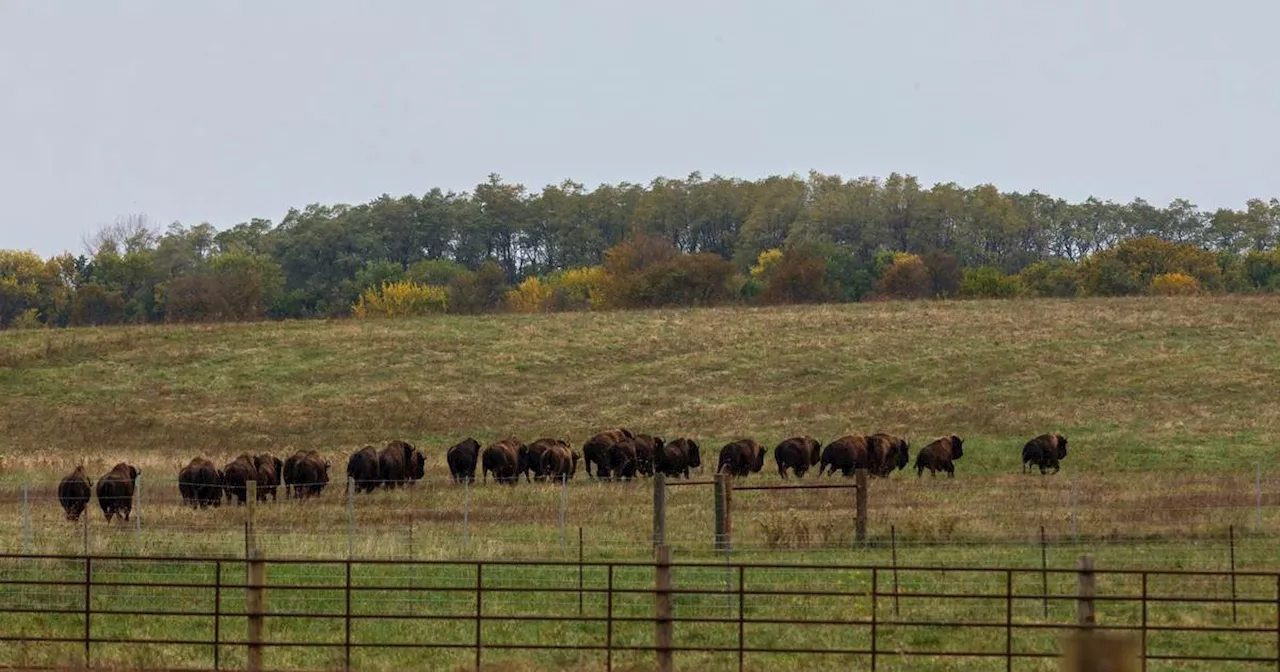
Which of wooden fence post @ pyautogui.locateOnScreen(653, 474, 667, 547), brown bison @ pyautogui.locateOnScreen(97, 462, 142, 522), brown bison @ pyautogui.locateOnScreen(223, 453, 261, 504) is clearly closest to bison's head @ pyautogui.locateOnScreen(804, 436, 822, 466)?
brown bison @ pyautogui.locateOnScreen(223, 453, 261, 504)

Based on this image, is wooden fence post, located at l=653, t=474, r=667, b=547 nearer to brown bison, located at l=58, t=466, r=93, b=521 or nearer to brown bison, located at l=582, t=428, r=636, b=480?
brown bison, located at l=58, t=466, r=93, b=521

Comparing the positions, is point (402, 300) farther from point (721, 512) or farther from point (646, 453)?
point (721, 512)

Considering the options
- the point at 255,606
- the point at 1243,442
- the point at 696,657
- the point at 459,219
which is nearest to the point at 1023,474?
the point at 1243,442

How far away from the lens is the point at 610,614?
49.3 ft

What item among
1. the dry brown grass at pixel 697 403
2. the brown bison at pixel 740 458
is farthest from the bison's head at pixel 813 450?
the dry brown grass at pixel 697 403

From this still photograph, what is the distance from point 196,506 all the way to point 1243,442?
25.2 meters

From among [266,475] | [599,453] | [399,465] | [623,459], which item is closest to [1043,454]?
[623,459]

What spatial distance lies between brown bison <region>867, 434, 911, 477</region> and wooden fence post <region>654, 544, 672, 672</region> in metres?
24.0

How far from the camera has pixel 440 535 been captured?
26109mm

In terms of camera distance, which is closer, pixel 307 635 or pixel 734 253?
pixel 307 635

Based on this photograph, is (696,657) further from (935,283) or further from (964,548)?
(935,283)

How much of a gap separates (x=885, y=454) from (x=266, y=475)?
1432 centimetres

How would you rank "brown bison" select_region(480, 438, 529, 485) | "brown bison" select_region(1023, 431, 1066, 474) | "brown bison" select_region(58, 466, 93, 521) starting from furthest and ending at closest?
"brown bison" select_region(1023, 431, 1066, 474), "brown bison" select_region(480, 438, 529, 485), "brown bison" select_region(58, 466, 93, 521)

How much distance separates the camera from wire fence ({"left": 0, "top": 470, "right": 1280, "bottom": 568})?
939 inches
